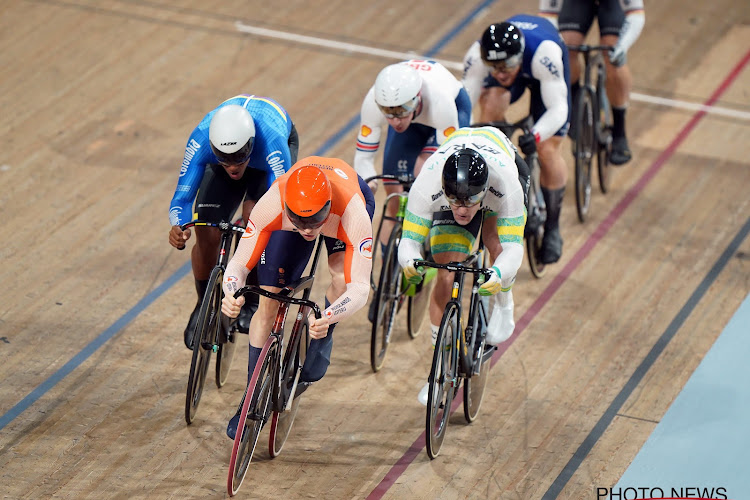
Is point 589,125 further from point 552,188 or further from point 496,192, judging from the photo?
point 496,192

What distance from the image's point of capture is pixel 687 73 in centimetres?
801

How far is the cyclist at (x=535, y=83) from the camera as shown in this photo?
17.4 feet

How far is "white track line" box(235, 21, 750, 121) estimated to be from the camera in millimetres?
7594

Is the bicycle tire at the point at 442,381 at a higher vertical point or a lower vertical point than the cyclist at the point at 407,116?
lower

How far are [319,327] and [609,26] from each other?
3.35 meters

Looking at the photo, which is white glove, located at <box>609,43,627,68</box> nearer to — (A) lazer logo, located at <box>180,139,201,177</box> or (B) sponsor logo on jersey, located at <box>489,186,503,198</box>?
(B) sponsor logo on jersey, located at <box>489,186,503,198</box>

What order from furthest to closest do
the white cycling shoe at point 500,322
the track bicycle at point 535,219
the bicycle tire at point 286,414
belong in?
the track bicycle at point 535,219
the white cycling shoe at point 500,322
the bicycle tire at point 286,414

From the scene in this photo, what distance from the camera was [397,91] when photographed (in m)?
4.78

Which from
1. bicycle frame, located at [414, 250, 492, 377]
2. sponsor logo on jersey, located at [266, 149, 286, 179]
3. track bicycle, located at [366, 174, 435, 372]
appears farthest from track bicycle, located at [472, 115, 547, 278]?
sponsor logo on jersey, located at [266, 149, 286, 179]

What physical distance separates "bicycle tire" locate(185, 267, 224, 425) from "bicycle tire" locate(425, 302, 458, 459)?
96 cm

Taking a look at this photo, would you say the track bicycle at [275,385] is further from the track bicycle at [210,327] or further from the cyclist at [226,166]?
the cyclist at [226,166]

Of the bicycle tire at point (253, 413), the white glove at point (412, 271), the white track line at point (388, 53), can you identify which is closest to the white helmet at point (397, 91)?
the white glove at point (412, 271)

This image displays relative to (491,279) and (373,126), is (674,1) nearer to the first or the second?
(373,126)

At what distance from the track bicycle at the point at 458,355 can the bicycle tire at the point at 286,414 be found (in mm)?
554
